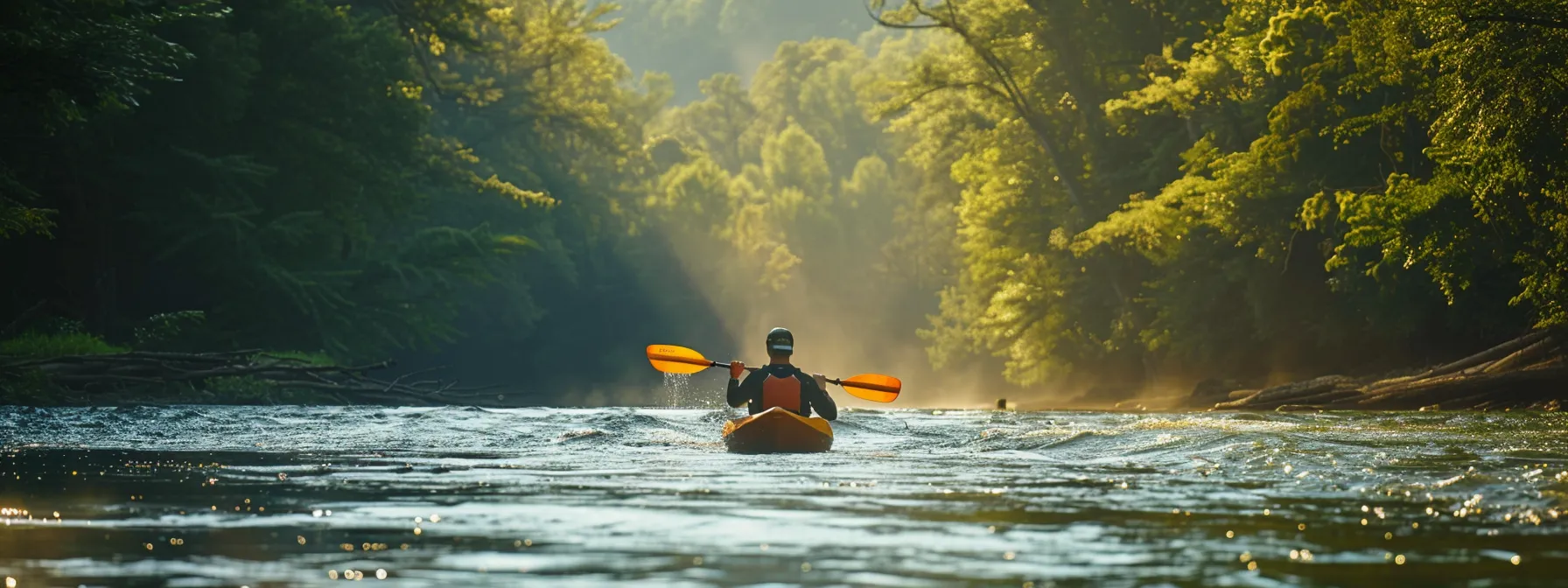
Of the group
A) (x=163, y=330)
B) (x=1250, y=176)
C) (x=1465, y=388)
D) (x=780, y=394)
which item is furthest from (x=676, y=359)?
(x=1250, y=176)

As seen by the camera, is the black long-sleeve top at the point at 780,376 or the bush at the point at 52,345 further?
the bush at the point at 52,345

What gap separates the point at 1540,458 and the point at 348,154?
956 inches

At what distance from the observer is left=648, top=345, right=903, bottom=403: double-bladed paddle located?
60.1 feet

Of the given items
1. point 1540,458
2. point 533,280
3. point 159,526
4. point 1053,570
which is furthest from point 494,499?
point 533,280

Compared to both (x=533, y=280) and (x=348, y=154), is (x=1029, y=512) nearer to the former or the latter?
(x=348, y=154)

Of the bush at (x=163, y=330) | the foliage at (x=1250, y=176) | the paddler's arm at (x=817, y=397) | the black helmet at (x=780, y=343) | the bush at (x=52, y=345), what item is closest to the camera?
the black helmet at (x=780, y=343)

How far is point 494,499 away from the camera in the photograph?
9070mm

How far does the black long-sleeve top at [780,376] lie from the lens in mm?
15773

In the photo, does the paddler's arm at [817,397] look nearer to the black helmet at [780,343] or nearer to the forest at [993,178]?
the black helmet at [780,343]

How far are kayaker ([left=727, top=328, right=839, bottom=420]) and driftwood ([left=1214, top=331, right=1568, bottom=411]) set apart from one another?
10.8 meters

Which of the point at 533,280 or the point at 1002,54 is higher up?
the point at 1002,54

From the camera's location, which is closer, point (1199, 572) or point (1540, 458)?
point (1199, 572)

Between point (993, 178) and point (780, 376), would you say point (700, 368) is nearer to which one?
point (780, 376)

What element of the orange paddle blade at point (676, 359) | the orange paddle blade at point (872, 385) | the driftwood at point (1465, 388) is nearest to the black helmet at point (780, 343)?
the orange paddle blade at point (872, 385)
